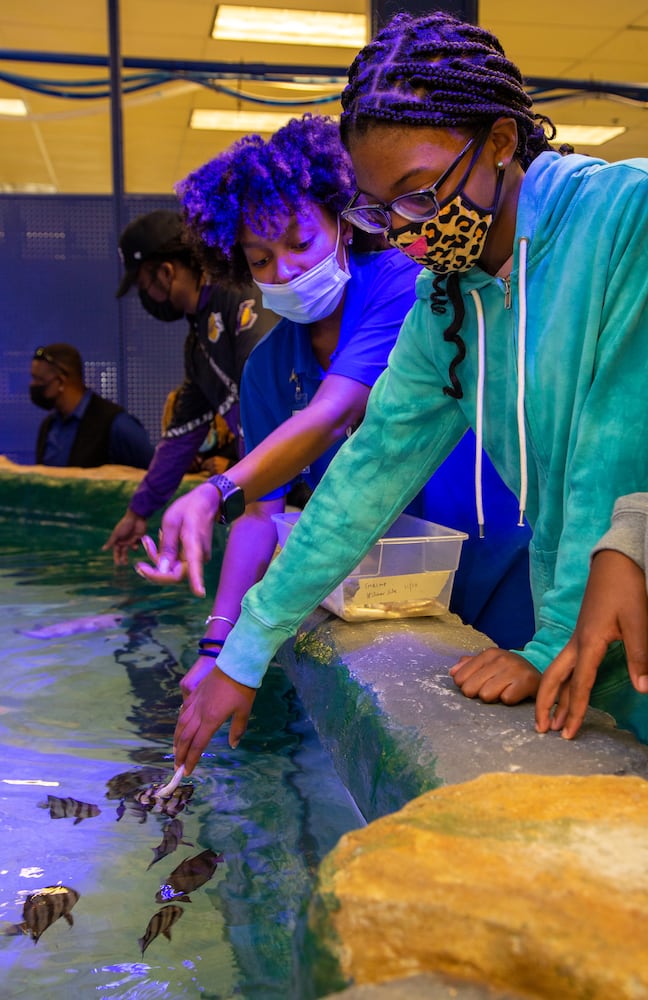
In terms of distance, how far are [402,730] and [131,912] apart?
58 centimetres

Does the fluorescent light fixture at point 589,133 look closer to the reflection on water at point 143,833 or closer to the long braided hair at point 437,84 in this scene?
the reflection on water at point 143,833

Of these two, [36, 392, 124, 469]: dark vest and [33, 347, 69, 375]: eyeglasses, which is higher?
[33, 347, 69, 375]: eyeglasses

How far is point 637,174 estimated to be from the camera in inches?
50.2

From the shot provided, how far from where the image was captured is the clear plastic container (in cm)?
205

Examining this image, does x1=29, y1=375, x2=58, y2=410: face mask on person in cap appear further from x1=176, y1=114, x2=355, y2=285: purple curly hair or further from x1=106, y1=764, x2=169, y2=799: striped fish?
x1=106, y1=764, x2=169, y2=799: striped fish

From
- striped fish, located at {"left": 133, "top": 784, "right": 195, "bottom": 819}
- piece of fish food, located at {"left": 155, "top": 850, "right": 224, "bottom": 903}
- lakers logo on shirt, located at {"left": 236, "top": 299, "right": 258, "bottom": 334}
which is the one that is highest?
lakers logo on shirt, located at {"left": 236, "top": 299, "right": 258, "bottom": 334}

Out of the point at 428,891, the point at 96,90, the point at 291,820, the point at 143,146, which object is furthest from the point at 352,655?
the point at 143,146

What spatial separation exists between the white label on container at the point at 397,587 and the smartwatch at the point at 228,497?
0.31 m

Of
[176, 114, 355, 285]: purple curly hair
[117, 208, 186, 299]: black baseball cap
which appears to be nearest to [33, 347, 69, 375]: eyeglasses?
[117, 208, 186, 299]: black baseball cap

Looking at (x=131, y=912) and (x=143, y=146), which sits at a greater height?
(x=143, y=146)

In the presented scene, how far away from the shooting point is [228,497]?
1.90 metres

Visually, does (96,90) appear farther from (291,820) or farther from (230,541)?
(291,820)

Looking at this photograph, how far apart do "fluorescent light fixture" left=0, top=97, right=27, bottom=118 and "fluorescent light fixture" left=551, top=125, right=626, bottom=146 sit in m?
5.87

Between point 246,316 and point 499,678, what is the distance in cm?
183
